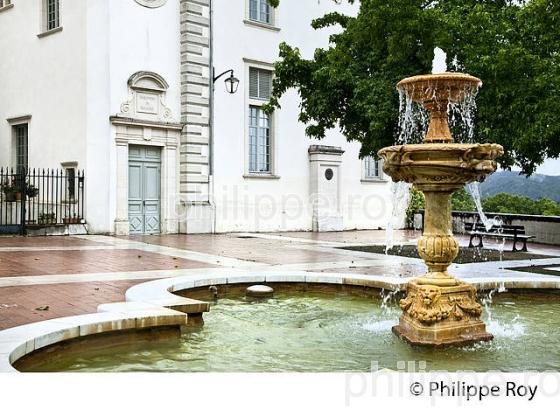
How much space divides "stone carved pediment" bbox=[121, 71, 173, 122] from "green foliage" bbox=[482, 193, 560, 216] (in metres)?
21.0

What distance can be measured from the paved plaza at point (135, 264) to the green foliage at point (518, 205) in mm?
18094

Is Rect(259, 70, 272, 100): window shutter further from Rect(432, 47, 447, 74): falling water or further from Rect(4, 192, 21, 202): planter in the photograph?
Rect(432, 47, 447, 74): falling water

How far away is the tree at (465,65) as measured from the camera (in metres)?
11.6

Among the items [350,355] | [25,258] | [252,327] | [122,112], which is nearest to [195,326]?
[252,327]

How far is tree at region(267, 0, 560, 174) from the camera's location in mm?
11562

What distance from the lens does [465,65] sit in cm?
1237

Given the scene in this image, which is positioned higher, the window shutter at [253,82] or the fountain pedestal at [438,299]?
the window shutter at [253,82]

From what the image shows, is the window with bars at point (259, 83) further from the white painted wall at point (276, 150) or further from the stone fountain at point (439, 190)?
the stone fountain at point (439, 190)

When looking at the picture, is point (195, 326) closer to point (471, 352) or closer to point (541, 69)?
point (471, 352)

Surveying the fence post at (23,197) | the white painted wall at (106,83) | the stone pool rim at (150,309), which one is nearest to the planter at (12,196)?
the fence post at (23,197)

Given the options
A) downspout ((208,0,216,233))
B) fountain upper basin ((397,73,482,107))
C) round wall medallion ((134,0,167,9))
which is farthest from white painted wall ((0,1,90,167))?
fountain upper basin ((397,73,482,107))

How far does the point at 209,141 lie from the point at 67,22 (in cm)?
582

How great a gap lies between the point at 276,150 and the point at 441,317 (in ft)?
58.9

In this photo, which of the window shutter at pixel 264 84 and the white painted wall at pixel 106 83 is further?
the window shutter at pixel 264 84
